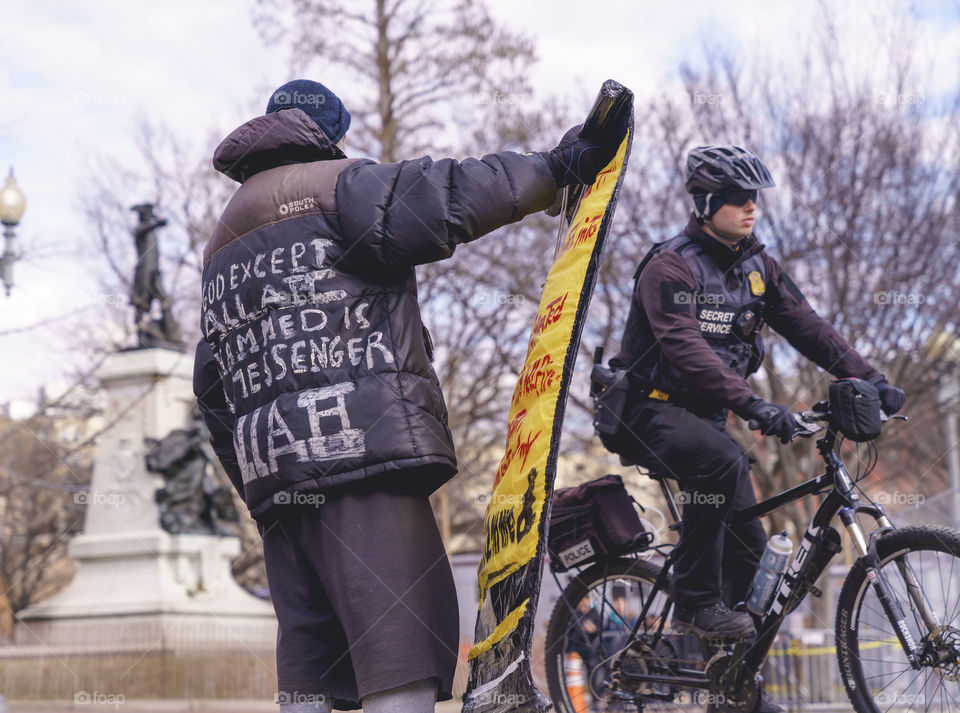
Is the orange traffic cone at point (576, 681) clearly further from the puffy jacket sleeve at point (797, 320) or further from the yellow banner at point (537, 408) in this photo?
the yellow banner at point (537, 408)

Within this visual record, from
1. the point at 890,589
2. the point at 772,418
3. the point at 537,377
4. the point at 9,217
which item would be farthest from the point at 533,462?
the point at 9,217

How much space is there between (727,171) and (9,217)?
9347 mm

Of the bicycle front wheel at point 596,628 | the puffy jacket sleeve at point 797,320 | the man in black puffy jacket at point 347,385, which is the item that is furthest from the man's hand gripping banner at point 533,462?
the bicycle front wheel at point 596,628

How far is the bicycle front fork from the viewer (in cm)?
388

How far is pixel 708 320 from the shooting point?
480 cm

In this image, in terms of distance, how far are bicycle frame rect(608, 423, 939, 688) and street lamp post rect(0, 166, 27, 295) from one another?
360 inches

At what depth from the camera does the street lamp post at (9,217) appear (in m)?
12.0

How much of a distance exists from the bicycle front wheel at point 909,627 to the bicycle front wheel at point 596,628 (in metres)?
1.05

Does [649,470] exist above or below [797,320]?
below

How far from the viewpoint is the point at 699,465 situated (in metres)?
4.64

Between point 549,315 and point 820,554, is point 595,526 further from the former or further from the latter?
point 549,315

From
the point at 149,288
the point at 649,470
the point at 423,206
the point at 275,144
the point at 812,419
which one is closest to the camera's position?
the point at 423,206

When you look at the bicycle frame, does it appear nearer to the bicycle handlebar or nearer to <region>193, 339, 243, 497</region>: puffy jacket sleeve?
the bicycle handlebar

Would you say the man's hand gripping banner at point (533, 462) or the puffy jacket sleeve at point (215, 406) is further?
the puffy jacket sleeve at point (215, 406)
